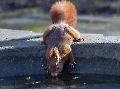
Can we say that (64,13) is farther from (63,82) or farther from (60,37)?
(63,82)

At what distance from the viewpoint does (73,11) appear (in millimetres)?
5152

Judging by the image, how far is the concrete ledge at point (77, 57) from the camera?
4227 millimetres

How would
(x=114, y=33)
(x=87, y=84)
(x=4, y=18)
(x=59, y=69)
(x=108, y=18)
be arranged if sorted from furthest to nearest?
(x=4, y=18) < (x=108, y=18) < (x=114, y=33) < (x=59, y=69) < (x=87, y=84)

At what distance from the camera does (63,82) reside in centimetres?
413

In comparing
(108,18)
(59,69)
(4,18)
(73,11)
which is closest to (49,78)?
(59,69)

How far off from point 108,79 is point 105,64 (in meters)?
0.16

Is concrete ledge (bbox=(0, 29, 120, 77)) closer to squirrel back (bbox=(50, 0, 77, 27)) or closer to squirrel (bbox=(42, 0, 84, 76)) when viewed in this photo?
squirrel (bbox=(42, 0, 84, 76))

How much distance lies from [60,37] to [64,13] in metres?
0.54

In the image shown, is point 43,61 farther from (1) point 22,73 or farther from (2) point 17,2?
(2) point 17,2

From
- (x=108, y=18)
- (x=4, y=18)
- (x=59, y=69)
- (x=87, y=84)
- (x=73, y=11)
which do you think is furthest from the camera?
(x=4, y=18)

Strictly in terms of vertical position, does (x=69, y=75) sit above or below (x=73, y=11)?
below

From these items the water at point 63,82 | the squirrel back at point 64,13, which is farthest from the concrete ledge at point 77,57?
the squirrel back at point 64,13

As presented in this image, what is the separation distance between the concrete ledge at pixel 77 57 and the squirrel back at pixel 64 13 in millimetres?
513

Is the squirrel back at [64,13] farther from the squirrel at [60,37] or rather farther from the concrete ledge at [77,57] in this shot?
the concrete ledge at [77,57]
